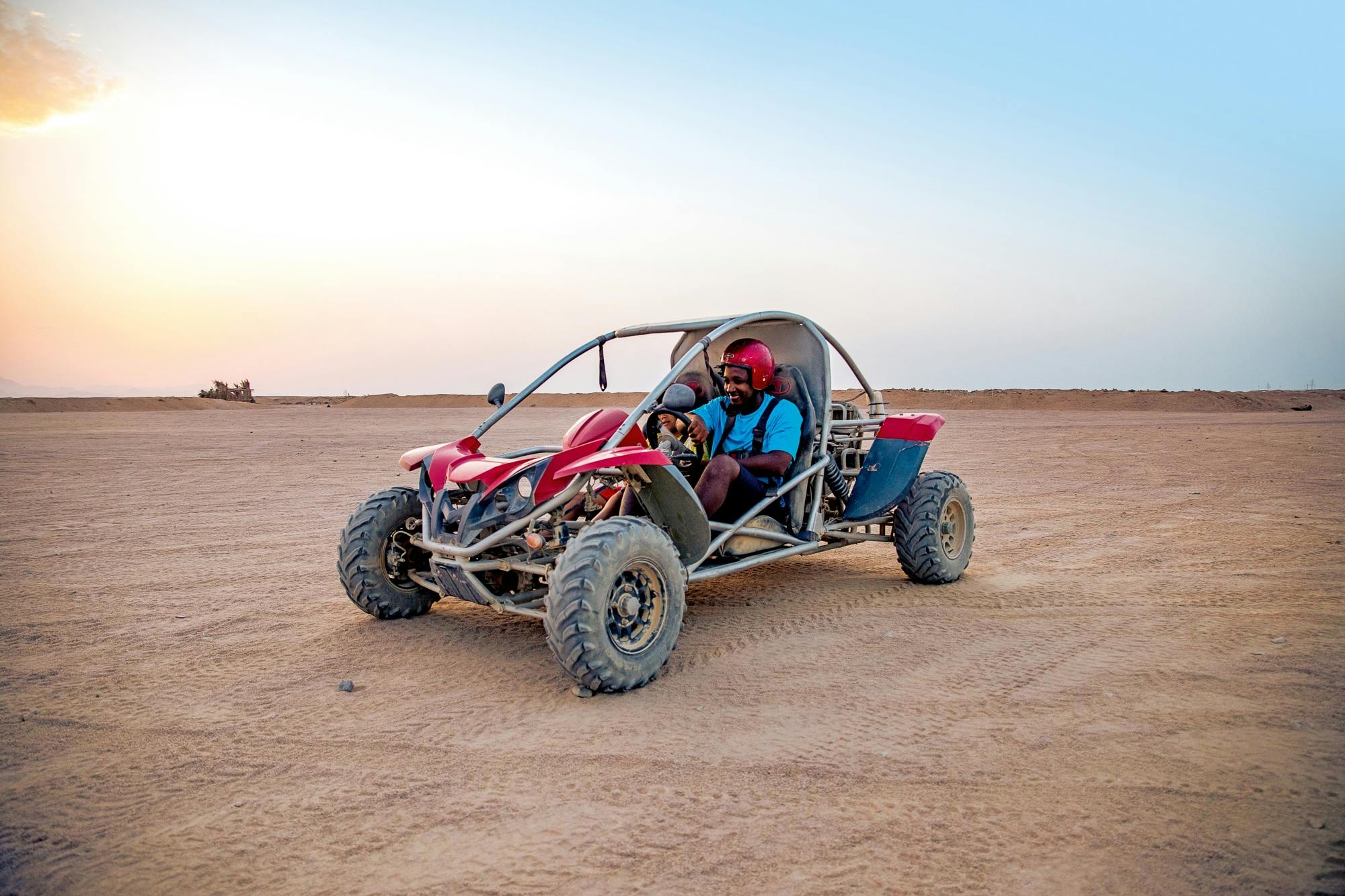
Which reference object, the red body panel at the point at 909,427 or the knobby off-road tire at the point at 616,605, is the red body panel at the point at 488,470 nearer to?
the knobby off-road tire at the point at 616,605

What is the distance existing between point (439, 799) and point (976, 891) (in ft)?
6.51

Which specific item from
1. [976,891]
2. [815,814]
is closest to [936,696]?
[815,814]

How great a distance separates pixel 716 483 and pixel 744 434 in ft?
2.72

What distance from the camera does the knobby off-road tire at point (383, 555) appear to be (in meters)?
5.69

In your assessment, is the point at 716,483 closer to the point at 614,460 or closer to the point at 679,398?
the point at 679,398

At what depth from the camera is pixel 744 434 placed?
633 centimetres

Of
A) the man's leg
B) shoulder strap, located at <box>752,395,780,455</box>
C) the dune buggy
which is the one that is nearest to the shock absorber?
the dune buggy

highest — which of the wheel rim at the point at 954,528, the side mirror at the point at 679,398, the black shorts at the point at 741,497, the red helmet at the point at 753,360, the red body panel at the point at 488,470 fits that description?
the red helmet at the point at 753,360

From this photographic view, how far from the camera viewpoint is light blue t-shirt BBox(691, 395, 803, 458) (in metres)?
6.09

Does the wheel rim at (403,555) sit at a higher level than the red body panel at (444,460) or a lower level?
lower

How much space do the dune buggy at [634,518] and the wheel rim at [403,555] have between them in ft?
0.03

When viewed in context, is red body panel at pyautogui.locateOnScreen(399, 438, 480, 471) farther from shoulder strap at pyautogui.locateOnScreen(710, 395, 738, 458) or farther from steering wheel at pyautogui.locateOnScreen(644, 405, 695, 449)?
shoulder strap at pyautogui.locateOnScreen(710, 395, 738, 458)

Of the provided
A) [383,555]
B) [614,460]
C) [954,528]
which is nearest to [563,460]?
[614,460]

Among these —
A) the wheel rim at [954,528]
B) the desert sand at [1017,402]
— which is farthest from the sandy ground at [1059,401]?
the wheel rim at [954,528]
